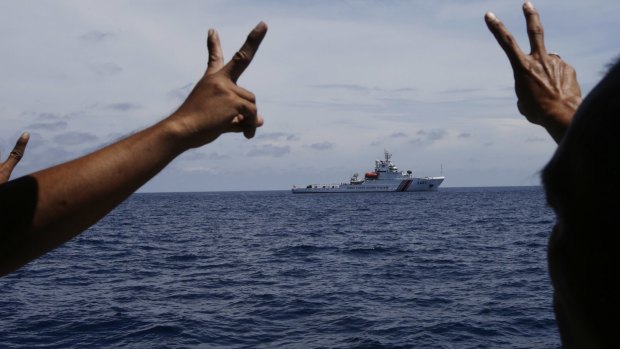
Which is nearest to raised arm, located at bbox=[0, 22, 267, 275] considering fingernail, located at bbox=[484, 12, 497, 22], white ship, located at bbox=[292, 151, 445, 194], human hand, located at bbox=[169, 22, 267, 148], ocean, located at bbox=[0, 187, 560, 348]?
human hand, located at bbox=[169, 22, 267, 148]

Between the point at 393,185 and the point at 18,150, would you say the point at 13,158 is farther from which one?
the point at 393,185

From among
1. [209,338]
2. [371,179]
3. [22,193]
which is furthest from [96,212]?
[371,179]

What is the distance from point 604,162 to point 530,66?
1091mm

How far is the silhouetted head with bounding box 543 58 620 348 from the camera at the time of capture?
78 cm

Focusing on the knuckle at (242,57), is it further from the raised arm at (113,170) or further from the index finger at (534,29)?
the index finger at (534,29)

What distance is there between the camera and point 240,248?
29.9m

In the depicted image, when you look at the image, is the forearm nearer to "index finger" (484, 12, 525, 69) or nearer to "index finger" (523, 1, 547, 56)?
"index finger" (484, 12, 525, 69)

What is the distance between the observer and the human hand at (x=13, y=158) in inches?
108

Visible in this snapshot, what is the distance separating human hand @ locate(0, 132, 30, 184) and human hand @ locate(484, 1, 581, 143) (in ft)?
7.31

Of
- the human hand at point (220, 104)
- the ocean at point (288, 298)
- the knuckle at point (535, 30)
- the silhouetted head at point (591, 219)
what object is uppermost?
the knuckle at point (535, 30)

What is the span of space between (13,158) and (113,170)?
169 centimetres

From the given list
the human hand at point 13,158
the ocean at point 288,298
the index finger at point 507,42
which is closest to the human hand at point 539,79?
the index finger at point 507,42

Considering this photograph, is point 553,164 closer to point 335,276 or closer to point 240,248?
point 335,276

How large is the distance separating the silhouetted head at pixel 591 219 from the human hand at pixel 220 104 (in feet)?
3.15
